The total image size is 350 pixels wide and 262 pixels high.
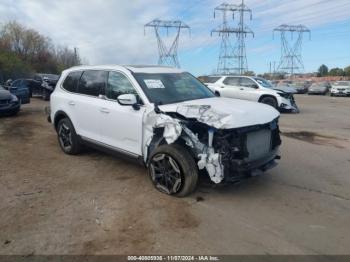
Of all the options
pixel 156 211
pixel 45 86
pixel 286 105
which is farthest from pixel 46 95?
pixel 156 211

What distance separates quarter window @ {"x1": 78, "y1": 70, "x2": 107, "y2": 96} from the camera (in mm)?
6059

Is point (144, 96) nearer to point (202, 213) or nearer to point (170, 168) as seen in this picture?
point (170, 168)

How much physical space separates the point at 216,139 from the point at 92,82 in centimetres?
294

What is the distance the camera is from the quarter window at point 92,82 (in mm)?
6059

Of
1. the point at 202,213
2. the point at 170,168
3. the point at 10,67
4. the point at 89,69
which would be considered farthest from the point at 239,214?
the point at 10,67

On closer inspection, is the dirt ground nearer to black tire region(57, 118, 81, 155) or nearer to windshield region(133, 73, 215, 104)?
black tire region(57, 118, 81, 155)

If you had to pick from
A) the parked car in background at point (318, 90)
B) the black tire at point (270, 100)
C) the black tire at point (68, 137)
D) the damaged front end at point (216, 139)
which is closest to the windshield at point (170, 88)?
the damaged front end at point (216, 139)

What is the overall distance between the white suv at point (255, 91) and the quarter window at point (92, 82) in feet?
33.7

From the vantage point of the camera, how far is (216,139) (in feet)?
14.6

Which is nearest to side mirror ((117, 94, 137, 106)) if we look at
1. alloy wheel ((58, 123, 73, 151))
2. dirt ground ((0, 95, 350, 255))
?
dirt ground ((0, 95, 350, 255))

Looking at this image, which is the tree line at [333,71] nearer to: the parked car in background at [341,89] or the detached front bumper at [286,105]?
the parked car in background at [341,89]

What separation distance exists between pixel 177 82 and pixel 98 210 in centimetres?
258

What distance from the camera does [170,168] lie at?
477 cm

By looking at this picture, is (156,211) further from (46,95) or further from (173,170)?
(46,95)
